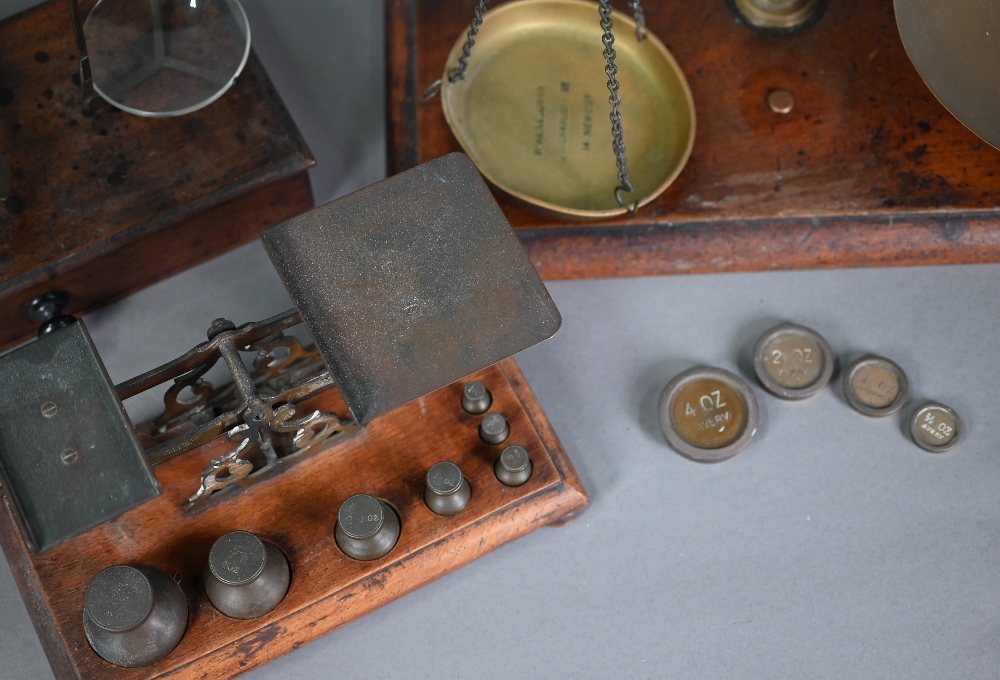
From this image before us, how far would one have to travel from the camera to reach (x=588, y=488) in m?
1.98

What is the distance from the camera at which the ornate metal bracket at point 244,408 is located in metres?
1.55

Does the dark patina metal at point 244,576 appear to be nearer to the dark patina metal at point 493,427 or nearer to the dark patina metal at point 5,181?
the dark patina metal at point 493,427

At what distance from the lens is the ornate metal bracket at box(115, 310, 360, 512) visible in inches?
61.2

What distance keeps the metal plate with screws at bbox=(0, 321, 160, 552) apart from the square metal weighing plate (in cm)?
30

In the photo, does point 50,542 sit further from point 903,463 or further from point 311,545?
point 903,463

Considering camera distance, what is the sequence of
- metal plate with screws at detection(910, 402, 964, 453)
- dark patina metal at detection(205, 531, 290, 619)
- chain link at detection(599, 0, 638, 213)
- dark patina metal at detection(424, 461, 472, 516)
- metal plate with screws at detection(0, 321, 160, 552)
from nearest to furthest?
metal plate with screws at detection(0, 321, 160, 552)
dark patina metal at detection(205, 531, 290, 619)
dark patina metal at detection(424, 461, 472, 516)
chain link at detection(599, 0, 638, 213)
metal plate with screws at detection(910, 402, 964, 453)

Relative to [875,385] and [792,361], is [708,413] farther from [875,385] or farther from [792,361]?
[875,385]

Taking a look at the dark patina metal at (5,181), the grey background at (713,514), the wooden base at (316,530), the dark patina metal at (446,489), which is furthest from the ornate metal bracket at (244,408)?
the dark patina metal at (5,181)

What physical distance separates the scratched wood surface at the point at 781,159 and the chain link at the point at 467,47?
0.13 metres

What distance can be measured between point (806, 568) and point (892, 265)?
0.68 m

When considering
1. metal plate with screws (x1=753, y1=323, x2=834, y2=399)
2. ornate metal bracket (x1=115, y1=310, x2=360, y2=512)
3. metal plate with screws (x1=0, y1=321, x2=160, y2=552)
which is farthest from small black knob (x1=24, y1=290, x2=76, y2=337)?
metal plate with screws (x1=753, y1=323, x2=834, y2=399)

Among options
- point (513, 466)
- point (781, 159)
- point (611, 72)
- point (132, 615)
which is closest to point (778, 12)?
point (781, 159)

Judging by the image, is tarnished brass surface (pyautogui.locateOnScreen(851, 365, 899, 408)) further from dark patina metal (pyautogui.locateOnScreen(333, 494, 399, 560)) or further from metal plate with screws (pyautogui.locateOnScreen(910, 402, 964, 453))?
dark patina metal (pyautogui.locateOnScreen(333, 494, 399, 560))

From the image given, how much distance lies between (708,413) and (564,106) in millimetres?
687
